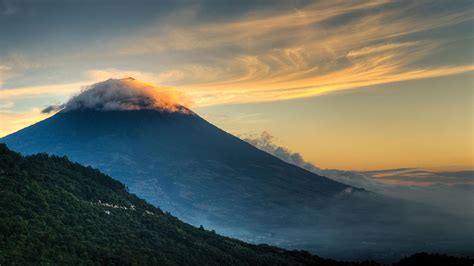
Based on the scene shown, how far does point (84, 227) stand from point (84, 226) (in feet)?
1.51

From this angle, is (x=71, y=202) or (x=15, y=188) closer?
(x=15, y=188)

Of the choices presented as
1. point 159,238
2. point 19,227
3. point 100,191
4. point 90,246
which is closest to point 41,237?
point 19,227

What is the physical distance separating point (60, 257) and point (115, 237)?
19743 mm

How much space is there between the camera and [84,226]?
7812 centimetres

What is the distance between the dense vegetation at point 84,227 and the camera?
62.7 meters

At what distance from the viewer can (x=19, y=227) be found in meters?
62.5

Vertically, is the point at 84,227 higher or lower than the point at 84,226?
lower

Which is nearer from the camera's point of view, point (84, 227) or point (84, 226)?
point (84, 227)

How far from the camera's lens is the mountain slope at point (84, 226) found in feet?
206

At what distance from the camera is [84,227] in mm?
77688

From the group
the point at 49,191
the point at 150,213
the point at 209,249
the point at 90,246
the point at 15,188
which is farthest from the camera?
the point at 150,213

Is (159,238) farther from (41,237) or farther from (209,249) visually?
(41,237)

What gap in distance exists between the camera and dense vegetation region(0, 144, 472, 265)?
62688 mm

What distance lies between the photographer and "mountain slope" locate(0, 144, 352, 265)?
62.7m
